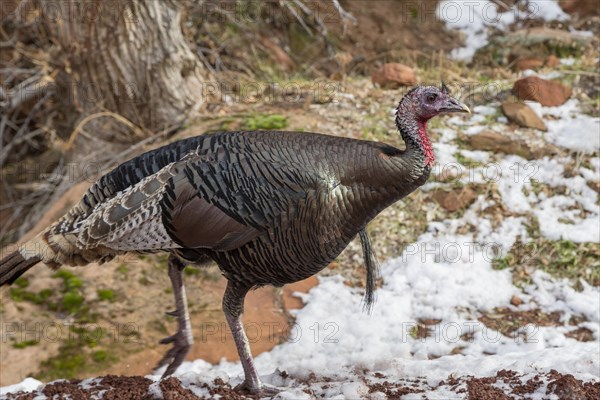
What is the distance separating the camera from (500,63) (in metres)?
7.74

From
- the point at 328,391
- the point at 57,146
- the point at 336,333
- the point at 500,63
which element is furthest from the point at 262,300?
the point at 500,63

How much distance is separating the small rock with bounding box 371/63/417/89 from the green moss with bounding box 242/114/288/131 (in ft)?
3.97

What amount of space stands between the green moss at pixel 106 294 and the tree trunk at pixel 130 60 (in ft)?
6.67

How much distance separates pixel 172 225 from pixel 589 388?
2023 mm

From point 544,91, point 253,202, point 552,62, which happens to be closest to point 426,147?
point 253,202

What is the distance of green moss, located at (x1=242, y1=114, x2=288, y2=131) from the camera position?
6.04m

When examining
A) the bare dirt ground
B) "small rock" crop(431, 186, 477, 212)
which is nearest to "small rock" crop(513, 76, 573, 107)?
the bare dirt ground

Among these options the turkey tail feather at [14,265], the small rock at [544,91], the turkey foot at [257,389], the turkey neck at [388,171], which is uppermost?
the small rock at [544,91]

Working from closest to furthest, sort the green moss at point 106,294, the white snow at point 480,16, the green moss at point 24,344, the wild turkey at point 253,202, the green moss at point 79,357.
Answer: the wild turkey at point 253,202 < the green moss at point 79,357 < the green moss at point 24,344 < the green moss at point 106,294 < the white snow at point 480,16

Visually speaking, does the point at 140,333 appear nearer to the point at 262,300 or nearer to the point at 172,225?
the point at 262,300

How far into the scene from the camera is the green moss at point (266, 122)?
19.8 feet

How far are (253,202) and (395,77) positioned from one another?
150 inches

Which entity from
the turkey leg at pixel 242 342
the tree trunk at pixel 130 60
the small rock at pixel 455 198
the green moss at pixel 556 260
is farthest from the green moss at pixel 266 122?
the turkey leg at pixel 242 342

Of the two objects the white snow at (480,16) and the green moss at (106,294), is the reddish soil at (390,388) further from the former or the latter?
the white snow at (480,16)
